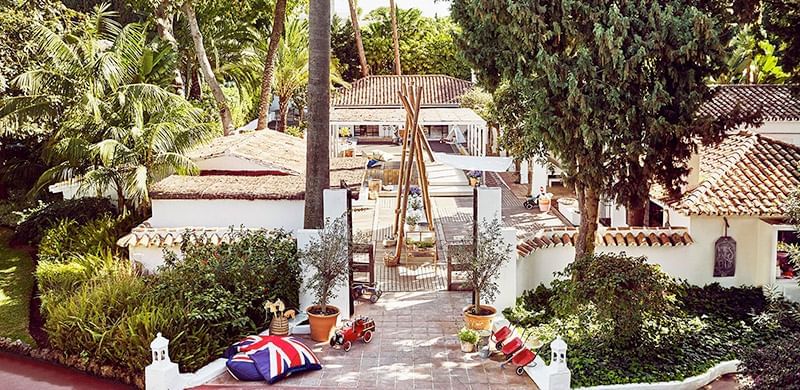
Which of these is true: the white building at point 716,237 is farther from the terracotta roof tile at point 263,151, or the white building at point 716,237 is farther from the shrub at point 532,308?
the terracotta roof tile at point 263,151

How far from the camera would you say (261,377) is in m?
12.0

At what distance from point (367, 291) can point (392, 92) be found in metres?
27.4

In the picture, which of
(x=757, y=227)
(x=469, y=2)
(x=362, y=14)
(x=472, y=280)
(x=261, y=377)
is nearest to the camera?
(x=261, y=377)

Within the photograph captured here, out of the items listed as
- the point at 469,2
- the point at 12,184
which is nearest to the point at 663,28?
the point at 469,2

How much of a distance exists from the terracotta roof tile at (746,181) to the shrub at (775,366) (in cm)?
521

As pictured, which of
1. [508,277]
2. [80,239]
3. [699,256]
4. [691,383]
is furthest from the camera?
[80,239]

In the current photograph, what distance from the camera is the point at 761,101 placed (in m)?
31.9

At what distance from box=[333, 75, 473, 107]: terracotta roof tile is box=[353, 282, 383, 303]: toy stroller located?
956 inches

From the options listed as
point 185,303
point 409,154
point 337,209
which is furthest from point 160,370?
point 409,154

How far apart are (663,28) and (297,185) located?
29.1 feet

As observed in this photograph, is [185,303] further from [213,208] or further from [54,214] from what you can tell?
[54,214]

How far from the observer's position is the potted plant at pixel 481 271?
1377cm

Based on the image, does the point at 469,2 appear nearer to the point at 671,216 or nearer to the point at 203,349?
the point at 671,216

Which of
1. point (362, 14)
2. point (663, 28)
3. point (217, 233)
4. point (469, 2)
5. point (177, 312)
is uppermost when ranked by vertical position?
point (362, 14)
